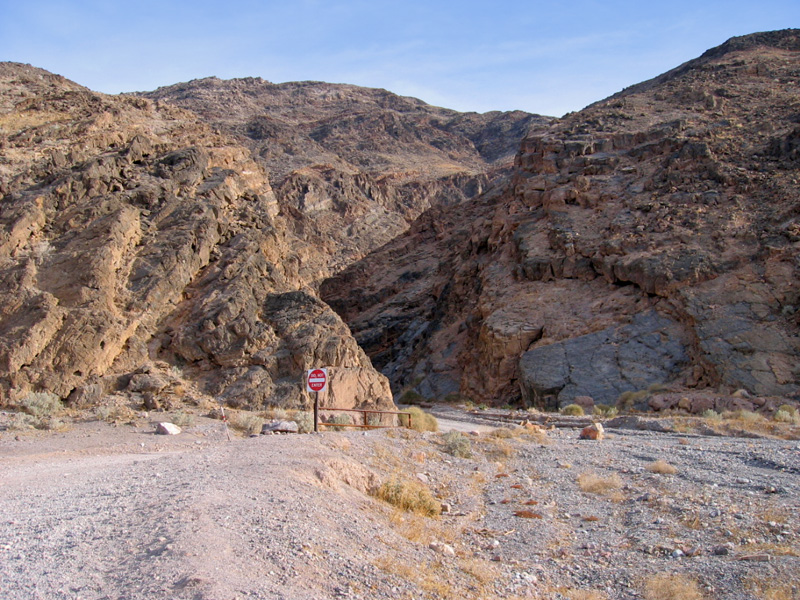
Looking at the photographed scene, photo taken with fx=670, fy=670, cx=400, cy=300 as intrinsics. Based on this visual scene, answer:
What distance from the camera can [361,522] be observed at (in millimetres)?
7777

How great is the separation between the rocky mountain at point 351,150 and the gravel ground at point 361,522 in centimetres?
4714

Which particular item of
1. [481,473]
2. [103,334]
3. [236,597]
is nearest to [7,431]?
[103,334]

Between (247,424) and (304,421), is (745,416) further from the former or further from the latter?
(247,424)

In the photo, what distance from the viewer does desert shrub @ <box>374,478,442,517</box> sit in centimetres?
945

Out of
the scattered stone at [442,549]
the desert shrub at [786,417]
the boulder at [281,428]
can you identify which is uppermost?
the boulder at [281,428]

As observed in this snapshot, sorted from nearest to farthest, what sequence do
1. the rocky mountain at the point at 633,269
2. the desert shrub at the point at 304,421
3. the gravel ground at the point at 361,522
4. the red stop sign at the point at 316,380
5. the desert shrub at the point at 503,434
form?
the gravel ground at the point at 361,522 → the red stop sign at the point at 316,380 → the desert shrub at the point at 304,421 → the desert shrub at the point at 503,434 → the rocky mountain at the point at 633,269

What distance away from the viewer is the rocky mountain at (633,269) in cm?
2661

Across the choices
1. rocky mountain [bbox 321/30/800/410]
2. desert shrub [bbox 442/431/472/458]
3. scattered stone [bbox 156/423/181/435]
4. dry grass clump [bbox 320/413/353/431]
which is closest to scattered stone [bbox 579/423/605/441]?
desert shrub [bbox 442/431/472/458]

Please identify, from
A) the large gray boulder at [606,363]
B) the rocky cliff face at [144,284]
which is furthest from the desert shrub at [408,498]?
the large gray boulder at [606,363]

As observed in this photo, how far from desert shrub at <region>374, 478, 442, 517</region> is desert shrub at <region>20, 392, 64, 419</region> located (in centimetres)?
877

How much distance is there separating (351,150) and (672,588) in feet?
332

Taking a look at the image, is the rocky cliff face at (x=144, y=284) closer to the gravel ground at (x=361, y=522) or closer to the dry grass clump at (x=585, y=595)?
the gravel ground at (x=361, y=522)

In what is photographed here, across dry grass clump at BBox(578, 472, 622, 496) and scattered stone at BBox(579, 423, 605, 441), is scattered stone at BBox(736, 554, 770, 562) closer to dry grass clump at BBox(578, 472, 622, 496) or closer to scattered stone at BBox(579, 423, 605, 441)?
dry grass clump at BBox(578, 472, 622, 496)

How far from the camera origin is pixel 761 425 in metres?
18.8
